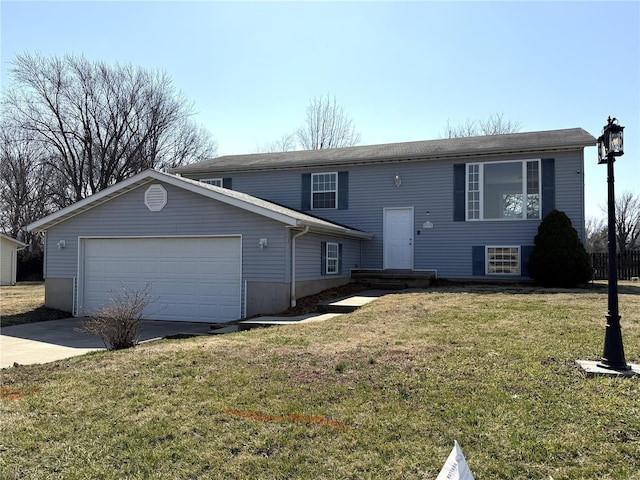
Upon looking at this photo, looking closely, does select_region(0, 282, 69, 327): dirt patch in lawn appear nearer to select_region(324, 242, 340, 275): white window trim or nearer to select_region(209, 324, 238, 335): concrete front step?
select_region(209, 324, 238, 335): concrete front step

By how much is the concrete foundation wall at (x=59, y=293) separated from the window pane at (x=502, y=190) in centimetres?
1283

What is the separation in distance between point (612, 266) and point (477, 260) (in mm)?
9965

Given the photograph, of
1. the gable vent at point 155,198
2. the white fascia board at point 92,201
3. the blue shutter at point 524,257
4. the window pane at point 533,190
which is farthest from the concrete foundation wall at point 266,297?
the window pane at point 533,190

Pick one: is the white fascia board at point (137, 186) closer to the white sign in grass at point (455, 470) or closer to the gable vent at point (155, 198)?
the gable vent at point (155, 198)

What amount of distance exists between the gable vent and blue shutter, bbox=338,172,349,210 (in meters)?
6.54

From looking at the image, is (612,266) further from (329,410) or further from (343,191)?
(343,191)

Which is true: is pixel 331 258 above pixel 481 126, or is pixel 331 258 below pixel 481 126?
below

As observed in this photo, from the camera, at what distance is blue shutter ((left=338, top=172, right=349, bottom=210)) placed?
640 inches

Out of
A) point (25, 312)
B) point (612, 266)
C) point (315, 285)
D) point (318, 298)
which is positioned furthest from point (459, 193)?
point (25, 312)

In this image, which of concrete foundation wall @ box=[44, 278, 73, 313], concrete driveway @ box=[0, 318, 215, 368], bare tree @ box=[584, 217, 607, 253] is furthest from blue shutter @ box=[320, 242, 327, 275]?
bare tree @ box=[584, 217, 607, 253]

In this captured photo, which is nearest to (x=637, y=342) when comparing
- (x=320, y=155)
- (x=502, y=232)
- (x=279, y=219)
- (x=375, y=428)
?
(x=375, y=428)

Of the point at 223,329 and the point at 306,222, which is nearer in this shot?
the point at 223,329

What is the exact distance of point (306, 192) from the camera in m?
16.7

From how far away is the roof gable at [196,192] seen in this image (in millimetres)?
10711
